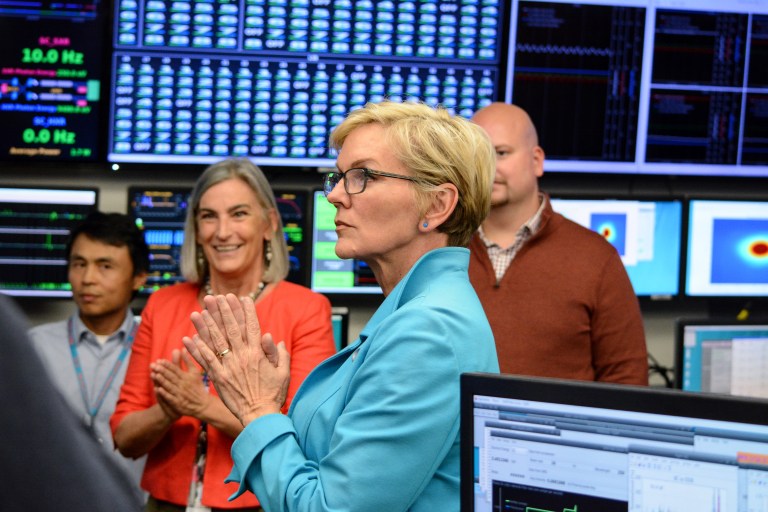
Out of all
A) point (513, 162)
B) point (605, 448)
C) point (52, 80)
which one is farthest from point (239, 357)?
point (52, 80)

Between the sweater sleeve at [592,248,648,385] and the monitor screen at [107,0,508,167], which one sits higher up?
the monitor screen at [107,0,508,167]

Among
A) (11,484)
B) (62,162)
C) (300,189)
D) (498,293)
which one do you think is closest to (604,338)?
(498,293)

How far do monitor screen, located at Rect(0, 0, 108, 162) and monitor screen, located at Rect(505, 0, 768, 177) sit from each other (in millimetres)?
1378

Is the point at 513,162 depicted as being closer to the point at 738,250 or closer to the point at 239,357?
the point at 738,250

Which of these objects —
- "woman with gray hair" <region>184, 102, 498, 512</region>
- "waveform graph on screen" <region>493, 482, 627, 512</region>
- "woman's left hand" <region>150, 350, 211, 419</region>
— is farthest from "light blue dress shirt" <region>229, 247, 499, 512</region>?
"woman's left hand" <region>150, 350, 211, 419</region>

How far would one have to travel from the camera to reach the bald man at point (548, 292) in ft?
8.34

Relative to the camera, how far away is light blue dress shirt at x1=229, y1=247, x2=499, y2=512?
1.36m

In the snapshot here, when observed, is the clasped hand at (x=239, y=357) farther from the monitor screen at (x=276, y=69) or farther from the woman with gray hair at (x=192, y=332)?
the monitor screen at (x=276, y=69)

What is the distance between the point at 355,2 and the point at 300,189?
642 mm

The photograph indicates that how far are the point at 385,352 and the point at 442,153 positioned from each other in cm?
38

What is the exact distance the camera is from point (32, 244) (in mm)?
3184

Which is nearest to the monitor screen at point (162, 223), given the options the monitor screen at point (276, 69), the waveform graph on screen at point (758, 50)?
the monitor screen at point (276, 69)

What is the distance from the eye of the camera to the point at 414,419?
1.36 metres

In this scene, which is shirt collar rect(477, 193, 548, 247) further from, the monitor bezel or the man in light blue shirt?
the man in light blue shirt
